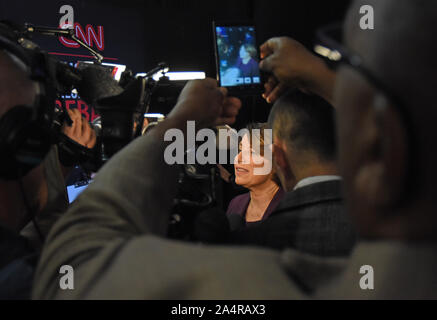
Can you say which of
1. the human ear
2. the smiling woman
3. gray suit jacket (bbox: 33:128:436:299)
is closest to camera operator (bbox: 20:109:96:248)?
gray suit jacket (bbox: 33:128:436:299)

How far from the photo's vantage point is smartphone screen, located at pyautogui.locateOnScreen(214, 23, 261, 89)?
2.96 feet

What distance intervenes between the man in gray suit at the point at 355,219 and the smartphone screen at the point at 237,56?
448mm

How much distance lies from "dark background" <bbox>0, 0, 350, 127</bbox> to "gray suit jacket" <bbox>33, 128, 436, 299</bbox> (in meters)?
3.01

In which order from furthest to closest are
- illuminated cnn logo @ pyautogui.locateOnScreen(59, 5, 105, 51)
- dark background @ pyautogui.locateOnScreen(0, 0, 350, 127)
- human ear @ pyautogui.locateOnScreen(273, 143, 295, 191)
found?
illuminated cnn logo @ pyautogui.locateOnScreen(59, 5, 105, 51), dark background @ pyautogui.locateOnScreen(0, 0, 350, 127), human ear @ pyautogui.locateOnScreen(273, 143, 295, 191)

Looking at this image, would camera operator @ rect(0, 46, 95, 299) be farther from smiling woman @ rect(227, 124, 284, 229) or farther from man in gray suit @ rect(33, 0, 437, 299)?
smiling woman @ rect(227, 124, 284, 229)

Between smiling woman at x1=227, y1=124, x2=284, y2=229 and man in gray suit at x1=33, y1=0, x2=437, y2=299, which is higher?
man in gray suit at x1=33, y1=0, x2=437, y2=299

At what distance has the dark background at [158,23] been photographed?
3.64 metres

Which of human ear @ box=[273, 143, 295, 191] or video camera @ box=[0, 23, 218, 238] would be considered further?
human ear @ box=[273, 143, 295, 191]

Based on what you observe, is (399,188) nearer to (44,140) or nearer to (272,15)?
(44,140)

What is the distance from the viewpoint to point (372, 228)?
371mm

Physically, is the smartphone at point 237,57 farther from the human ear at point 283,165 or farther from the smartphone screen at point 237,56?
the human ear at point 283,165

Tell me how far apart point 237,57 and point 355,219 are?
2.15ft

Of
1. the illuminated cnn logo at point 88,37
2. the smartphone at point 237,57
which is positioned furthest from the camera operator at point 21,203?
the illuminated cnn logo at point 88,37
